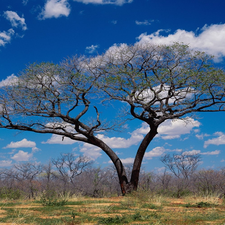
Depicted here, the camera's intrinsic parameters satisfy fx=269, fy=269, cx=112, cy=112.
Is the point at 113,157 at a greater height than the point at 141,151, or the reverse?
the point at 141,151

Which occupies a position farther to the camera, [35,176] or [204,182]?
[35,176]

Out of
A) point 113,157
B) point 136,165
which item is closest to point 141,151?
point 136,165

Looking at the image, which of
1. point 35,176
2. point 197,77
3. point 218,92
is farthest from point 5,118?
point 35,176

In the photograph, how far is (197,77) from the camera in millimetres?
15820

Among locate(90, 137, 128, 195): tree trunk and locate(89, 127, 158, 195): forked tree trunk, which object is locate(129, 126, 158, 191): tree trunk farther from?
locate(90, 137, 128, 195): tree trunk

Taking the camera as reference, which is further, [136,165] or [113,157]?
[113,157]

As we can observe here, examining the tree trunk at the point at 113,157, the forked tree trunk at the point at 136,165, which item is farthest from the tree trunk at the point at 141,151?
the tree trunk at the point at 113,157

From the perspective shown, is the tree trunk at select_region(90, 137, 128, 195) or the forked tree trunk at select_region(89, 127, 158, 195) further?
the tree trunk at select_region(90, 137, 128, 195)

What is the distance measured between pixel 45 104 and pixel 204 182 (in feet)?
39.7

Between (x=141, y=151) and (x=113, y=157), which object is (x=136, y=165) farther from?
(x=113, y=157)

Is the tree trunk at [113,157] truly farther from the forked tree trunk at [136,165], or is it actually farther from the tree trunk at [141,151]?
the tree trunk at [141,151]

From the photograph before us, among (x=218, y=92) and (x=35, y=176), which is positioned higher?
(x=218, y=92)

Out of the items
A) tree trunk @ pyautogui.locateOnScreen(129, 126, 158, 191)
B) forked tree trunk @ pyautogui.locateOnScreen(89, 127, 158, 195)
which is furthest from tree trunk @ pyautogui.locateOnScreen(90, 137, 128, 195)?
tree trunk @ pyautogui.locateOnScreen(129, 126, 158, 191)

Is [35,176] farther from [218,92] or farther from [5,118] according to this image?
[218,92]
